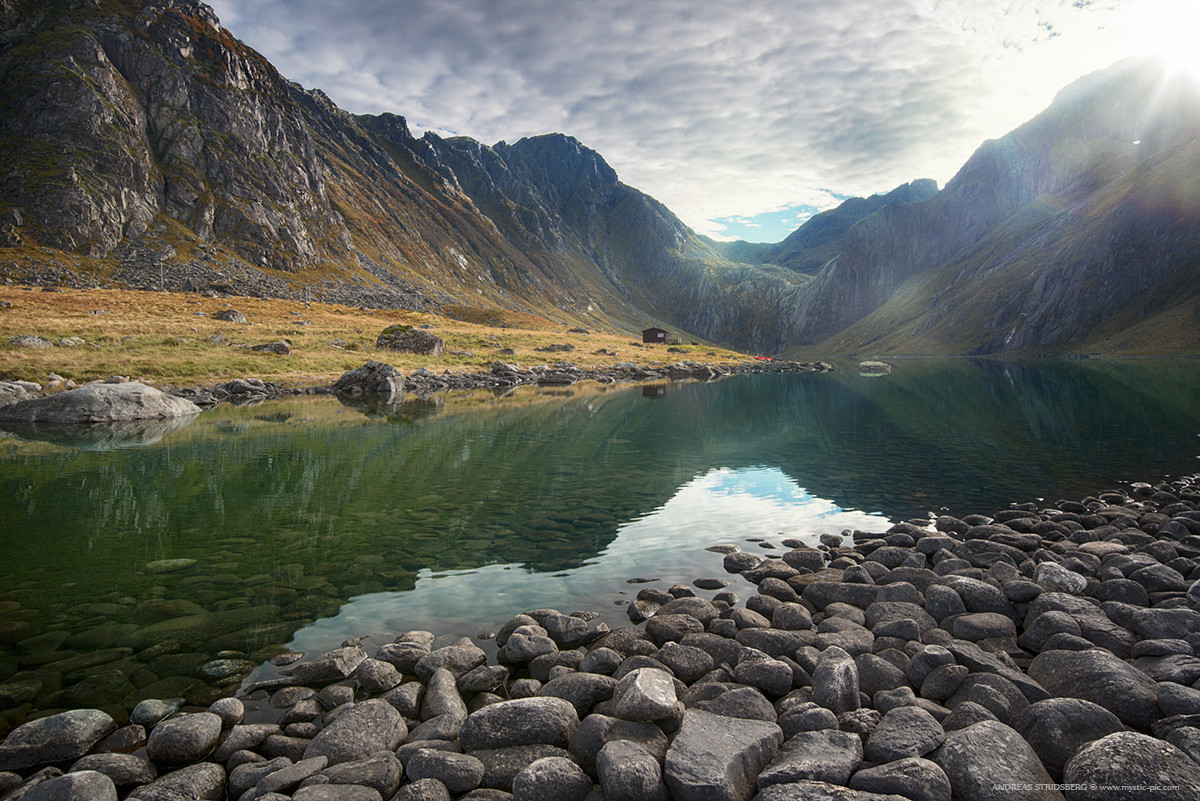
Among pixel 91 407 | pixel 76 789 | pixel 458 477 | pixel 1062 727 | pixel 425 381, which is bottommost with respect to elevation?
pixel 76 789

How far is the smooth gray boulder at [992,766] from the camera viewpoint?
Answer: 259 inches

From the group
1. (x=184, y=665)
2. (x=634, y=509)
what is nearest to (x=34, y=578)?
A: (x=184, y=665)

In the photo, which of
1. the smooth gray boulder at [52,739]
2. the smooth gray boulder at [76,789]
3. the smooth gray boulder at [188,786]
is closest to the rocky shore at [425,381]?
the smooth gray boulder at [52,739]

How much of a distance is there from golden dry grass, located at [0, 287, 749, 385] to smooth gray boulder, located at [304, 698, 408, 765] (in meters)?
62.3

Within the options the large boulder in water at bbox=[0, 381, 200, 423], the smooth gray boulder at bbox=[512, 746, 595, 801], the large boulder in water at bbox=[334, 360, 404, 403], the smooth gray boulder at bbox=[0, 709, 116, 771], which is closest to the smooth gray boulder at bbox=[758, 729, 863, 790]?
the smooth gray boulder at bbox=[512, 746, 595, 801]

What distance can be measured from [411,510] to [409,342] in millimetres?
79604

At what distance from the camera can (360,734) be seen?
332 inches

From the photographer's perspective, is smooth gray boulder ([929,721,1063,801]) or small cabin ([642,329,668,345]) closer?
smooth gray boulder ([929,721,1063,801])

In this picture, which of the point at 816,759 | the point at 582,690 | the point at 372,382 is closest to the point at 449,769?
the point at 582,690

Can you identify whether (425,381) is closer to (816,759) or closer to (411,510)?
(411,510)

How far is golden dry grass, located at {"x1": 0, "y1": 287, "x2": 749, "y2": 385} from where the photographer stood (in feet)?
189

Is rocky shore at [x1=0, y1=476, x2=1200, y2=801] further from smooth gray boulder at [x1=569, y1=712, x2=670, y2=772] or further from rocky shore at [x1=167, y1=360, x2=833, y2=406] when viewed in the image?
rocky shore at [x1=167, y1=360, x2=833, y2=406]

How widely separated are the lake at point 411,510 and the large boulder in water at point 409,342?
156 ft

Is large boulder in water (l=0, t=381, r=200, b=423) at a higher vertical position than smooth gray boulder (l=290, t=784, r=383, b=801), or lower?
higher
